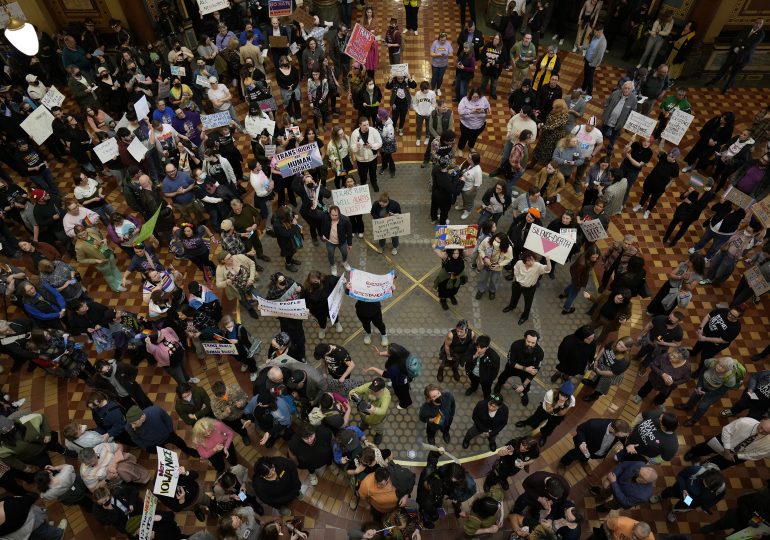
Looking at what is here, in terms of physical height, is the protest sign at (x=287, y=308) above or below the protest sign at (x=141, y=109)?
below

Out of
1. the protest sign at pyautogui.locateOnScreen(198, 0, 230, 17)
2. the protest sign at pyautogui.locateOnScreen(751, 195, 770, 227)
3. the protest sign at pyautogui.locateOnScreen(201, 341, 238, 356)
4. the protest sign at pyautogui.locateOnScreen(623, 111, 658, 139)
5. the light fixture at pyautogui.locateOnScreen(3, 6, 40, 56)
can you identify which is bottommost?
the protest sign at pyautogui.locateOnScreen(201, 341, 238, 356)

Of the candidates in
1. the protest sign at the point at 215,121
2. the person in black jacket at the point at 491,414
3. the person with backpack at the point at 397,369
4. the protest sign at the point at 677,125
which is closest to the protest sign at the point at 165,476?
→ the person with backpack at the point at 397,369

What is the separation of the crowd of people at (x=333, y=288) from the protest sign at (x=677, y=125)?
0.83m

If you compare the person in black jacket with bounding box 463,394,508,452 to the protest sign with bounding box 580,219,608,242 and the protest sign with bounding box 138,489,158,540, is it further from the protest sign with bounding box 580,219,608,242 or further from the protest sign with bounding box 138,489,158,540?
the protest sign with bounding box 138,489,158,540

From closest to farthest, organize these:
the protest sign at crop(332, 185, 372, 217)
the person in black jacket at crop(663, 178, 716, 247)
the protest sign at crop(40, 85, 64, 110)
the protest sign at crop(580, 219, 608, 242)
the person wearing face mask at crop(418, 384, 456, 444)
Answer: the person wearing face mask at crop(418, 384, 456, 444)
the protest sign at crop(580, 219, 608, 242)
the person in black jacket at crop(663, 178, 716, 247)
the protest sign at crop(332, 185, 372, 217)
the protest sign at crop(40, 85, 64, 110)

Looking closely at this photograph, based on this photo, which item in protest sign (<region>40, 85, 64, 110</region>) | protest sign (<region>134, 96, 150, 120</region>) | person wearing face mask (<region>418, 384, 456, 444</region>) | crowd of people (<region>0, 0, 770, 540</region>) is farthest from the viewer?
protest sign (<region>40, 85, 64, 110</region>)

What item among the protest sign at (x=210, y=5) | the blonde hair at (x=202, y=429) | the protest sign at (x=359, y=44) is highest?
the protest sign at (x=210, y=5)

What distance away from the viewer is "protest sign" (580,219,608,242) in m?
9.14

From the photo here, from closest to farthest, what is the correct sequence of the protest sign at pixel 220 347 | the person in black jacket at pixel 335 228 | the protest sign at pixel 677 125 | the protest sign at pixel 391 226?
the protest sign at pixel 220 347 < the person in black jacket at pixel 335 228 < the protest sign at pixel 391 226 < the protest sign at pixel 677 125

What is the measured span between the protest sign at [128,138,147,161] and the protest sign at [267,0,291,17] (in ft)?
21.4

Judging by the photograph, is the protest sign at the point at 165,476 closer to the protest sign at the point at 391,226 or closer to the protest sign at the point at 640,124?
the protest sign at the point at 391,226

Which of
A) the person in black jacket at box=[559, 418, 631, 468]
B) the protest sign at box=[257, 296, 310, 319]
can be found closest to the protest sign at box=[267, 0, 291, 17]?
the protest sign at box=[257, 296, 310, 319]

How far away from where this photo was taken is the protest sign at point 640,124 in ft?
35.5

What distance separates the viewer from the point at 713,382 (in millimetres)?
7480
